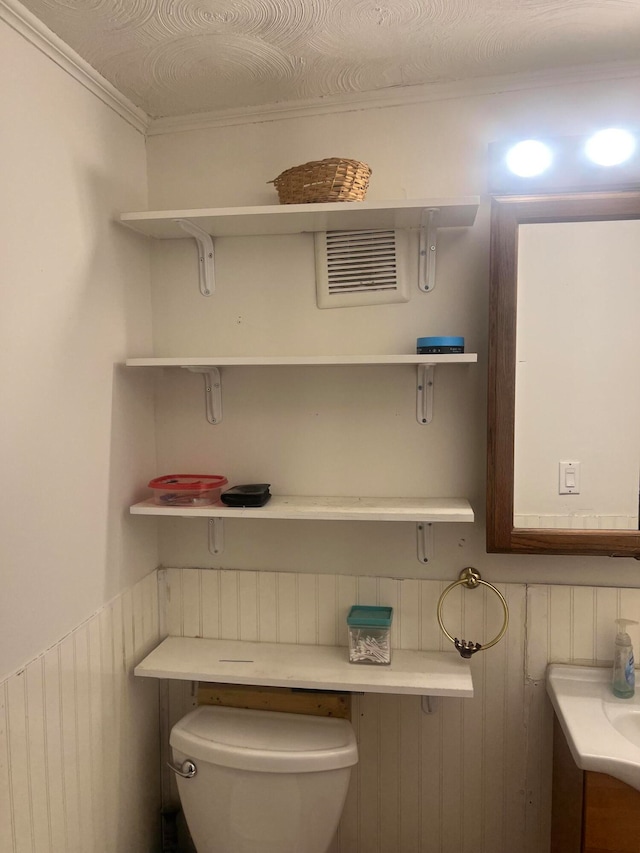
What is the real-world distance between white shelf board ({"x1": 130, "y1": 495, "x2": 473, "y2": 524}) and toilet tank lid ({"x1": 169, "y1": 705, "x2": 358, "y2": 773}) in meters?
0.52

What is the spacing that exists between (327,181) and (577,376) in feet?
2.36

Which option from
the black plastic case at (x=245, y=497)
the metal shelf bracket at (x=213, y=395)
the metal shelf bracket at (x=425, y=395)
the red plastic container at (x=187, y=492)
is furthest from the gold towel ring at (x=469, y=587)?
the metal shelf bracket at (x=213, y=395)

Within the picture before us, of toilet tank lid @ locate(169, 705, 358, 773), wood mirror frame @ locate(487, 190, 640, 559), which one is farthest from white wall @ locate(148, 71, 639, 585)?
toilet tank lid @ locate(169, 705, 358, 773)

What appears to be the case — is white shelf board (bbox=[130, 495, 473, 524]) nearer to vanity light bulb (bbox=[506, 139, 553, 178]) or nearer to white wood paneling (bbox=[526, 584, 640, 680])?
white wood paneling (bbox=[526, 584, 640, 680])

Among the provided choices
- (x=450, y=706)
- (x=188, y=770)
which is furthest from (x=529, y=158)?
(x=188, y=770)

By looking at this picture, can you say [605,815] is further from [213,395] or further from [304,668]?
[213,395]

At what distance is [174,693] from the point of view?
1.70 metres

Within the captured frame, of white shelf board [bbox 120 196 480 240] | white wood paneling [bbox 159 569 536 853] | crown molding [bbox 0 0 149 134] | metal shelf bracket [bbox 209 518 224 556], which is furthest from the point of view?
metal shelf bracket [bbox 209 518 224 556]

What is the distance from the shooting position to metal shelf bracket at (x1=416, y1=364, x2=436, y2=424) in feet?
4.99

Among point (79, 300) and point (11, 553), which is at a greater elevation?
point (79, 300)

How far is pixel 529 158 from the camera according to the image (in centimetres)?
143

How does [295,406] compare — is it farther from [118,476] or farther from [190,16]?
[190,16]

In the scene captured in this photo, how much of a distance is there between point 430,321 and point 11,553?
107 cm

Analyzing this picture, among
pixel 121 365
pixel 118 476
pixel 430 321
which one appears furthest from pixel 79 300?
pixel 430 321
